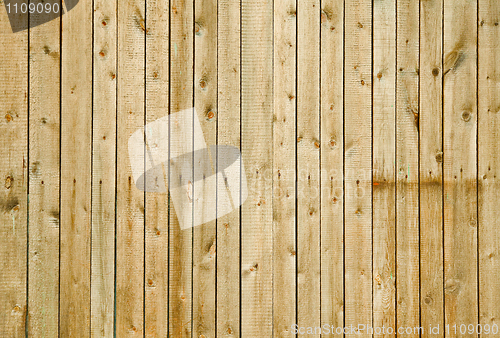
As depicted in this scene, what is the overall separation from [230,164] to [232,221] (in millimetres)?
271

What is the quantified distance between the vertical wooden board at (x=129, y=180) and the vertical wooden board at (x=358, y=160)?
0.97m

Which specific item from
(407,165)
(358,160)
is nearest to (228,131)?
(358,160)

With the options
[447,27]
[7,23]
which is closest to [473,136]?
[447,27]

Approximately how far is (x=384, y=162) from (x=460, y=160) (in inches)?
14.8

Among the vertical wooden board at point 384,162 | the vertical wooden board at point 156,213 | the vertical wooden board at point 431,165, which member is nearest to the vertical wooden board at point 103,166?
the vertical wooden board at point 156,213

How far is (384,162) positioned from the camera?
1653 mm

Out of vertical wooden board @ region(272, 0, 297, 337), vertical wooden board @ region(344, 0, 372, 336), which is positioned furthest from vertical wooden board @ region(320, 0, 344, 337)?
vertical wooden board @ region(272, 0, 297, 337)

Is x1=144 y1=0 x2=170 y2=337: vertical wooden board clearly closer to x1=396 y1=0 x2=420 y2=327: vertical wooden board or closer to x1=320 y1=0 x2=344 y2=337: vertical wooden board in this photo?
x1=320 y1=0 x2=344 y2=337: vertical wooden board

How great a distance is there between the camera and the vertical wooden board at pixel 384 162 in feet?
5.41

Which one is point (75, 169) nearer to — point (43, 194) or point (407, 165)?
point (43, 194)

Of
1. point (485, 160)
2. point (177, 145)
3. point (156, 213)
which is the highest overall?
point (177, 145)

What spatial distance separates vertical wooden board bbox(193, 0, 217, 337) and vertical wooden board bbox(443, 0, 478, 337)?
1118mm

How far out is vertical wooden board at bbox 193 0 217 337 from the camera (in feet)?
5.32

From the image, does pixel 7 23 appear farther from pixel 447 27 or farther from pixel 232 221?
pixel 447 27
